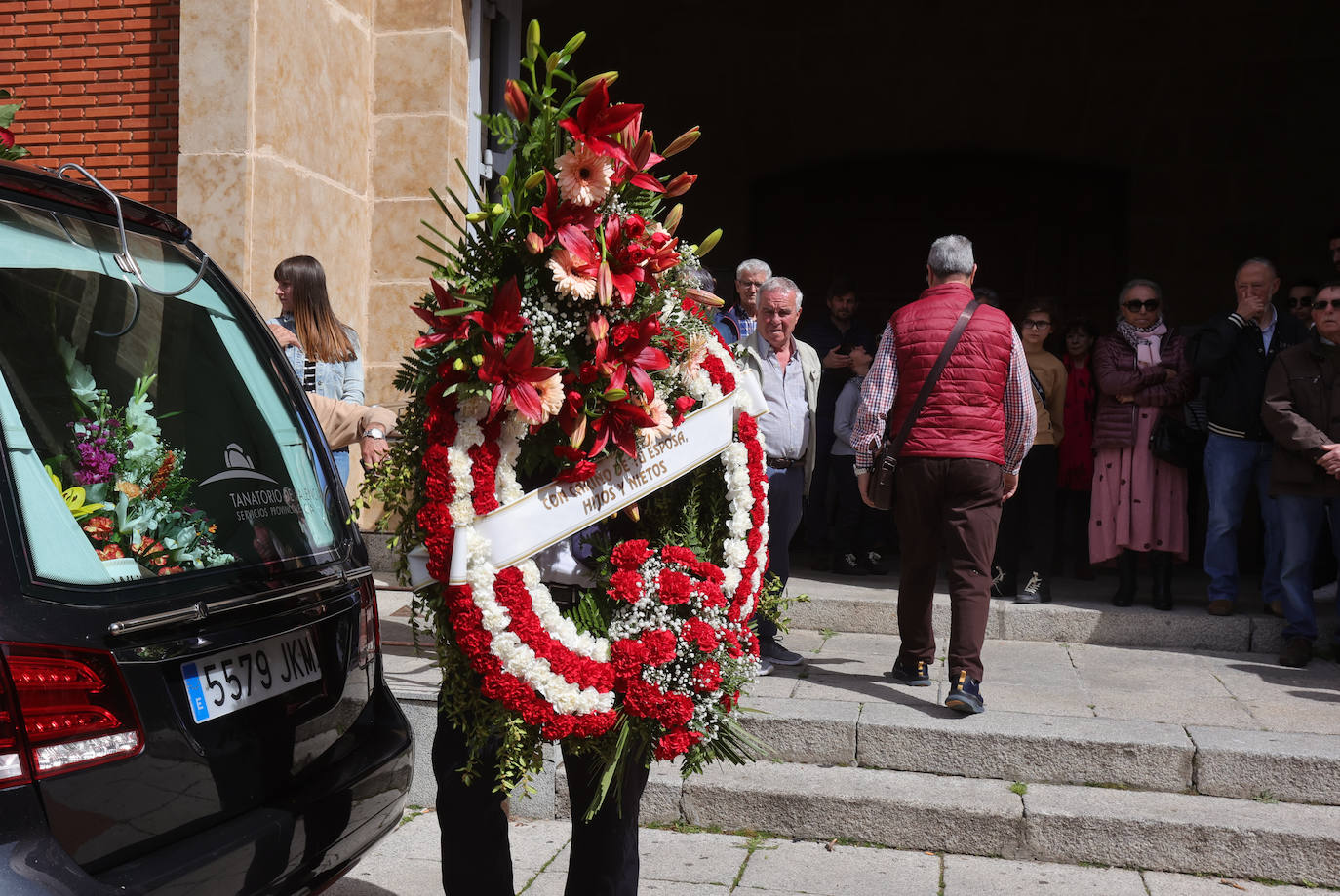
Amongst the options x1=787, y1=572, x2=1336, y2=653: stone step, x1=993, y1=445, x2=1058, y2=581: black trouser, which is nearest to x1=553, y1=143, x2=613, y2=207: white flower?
x1=787, y1=572, x2=1336, y2=653: stone step

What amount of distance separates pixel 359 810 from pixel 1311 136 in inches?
396

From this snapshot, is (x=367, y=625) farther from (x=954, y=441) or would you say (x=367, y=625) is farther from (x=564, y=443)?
(x=954, y=441)

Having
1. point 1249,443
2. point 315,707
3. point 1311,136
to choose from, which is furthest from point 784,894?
point 1311,136

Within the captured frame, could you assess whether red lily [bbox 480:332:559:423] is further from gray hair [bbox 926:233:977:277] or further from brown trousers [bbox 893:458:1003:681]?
gray hair [bbox 926:233:977:277]

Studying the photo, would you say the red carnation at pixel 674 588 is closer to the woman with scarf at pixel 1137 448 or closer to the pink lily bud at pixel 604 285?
the pink lily bud at pixel 604 285

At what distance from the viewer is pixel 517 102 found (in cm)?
264

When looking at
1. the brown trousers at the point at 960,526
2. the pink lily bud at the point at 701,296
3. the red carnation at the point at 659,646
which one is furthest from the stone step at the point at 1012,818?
the pink lily bud at the point at 701,296

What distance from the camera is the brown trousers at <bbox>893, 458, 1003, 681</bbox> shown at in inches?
202

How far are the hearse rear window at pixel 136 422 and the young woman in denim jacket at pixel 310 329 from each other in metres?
2.74

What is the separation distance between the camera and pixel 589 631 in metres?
2.78

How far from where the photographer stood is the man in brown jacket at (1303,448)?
5848 millimetres

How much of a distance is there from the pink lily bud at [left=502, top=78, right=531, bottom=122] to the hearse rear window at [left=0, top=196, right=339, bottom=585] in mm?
882

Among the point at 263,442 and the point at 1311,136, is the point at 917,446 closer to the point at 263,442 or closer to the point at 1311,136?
the point at 263,442

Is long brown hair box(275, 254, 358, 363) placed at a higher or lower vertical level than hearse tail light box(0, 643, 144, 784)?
higher
